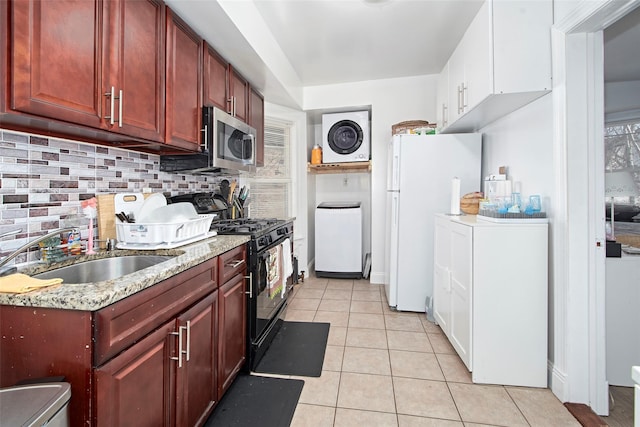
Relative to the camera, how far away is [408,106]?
138 inches

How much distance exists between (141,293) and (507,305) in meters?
1.87

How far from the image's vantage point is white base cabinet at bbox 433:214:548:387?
1.69m

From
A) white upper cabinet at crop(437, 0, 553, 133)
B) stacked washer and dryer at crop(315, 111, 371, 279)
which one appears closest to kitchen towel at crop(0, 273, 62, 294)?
white upper cabinet at crop(437, 0, 553, 133)

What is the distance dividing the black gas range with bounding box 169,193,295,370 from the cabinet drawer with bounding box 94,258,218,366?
1.65ft

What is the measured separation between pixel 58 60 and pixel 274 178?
2630 mm

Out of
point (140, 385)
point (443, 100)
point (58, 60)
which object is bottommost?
point (140, 385)

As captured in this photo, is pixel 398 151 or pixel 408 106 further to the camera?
pixel 408 106

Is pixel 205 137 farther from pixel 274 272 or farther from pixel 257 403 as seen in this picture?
pixel 257 403

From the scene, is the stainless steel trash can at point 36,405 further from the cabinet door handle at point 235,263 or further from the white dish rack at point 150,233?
the cabinet door handle at point 235,263

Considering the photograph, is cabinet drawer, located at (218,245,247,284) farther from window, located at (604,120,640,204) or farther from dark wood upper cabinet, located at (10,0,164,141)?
window, located at (604,120,640,204)

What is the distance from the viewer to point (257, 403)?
1578 mm

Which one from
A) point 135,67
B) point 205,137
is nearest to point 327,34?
point 205,137

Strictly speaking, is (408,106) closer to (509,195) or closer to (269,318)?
(509,195)

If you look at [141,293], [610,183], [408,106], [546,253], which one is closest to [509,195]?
[546,253]
